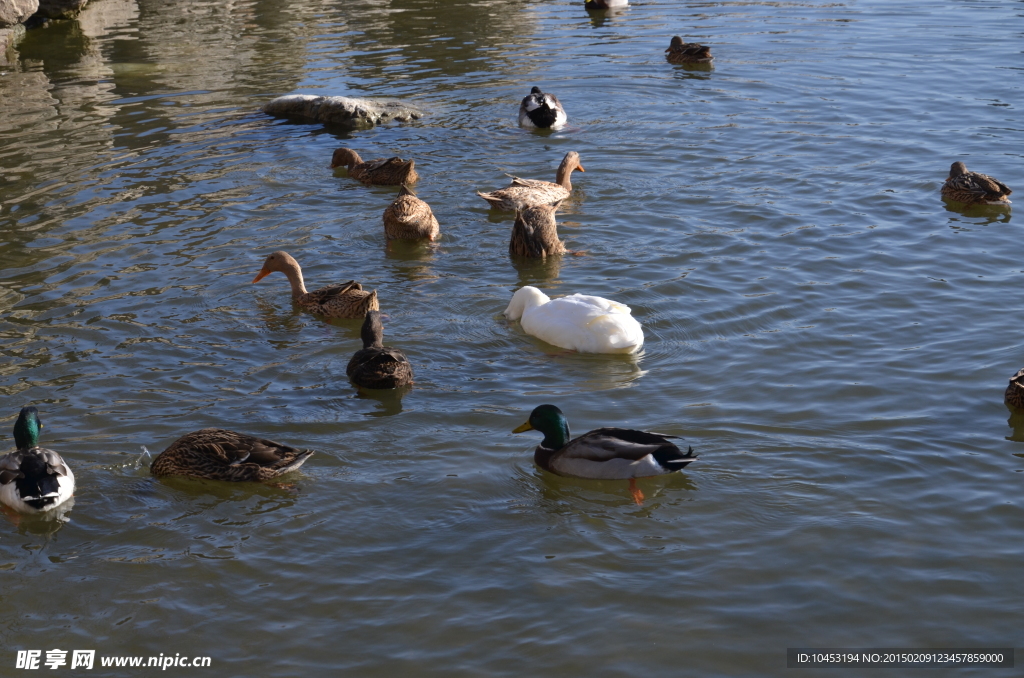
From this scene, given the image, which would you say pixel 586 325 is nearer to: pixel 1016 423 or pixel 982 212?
pixel 1016 423

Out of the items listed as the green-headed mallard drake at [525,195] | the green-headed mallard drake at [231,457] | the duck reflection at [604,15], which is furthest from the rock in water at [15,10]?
the green-headed mallard drake at [231,457]

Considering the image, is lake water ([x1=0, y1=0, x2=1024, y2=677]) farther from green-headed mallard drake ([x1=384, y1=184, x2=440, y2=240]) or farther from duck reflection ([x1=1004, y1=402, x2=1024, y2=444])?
green-headed mallard drake ([x1=384, y1=184, x2=440, y2=240])

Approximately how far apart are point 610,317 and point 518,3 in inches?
755

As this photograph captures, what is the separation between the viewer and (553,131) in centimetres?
1708

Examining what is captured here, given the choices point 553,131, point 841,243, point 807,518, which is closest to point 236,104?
point 553,131

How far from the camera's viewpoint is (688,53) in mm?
20375

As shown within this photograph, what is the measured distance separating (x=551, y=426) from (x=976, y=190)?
7704 millimetres

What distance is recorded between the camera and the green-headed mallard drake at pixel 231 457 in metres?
7.88

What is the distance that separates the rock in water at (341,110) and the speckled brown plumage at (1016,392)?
1192cm

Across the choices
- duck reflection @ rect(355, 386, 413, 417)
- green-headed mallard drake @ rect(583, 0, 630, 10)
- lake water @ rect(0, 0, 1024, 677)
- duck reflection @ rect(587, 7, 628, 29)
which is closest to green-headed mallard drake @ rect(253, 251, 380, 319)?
lake water @ rect(0, 0, 1024, 677)

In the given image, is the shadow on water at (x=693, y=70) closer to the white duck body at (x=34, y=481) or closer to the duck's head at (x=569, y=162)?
the duck's head at (x=569, y=162)

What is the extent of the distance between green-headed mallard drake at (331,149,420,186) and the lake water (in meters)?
0.46

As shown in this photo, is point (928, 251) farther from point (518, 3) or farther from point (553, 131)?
point (518, 3)

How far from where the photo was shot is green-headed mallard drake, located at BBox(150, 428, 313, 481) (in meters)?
7.88
